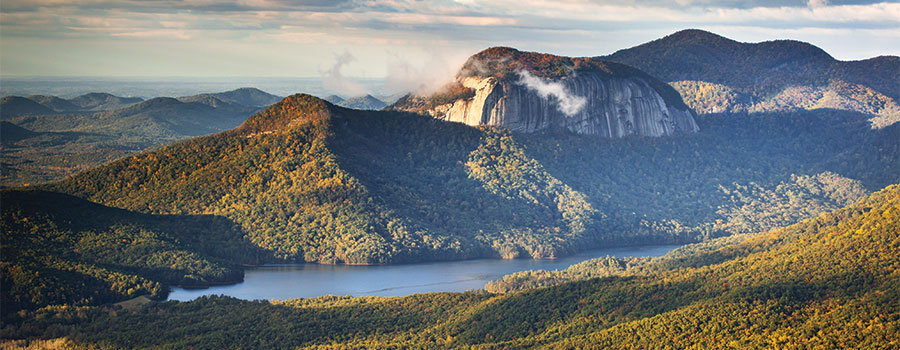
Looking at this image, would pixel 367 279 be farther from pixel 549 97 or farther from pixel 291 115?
pixel 549 97

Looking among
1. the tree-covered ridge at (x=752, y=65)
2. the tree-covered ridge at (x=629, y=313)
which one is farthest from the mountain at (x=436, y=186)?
the tree-covered ridge at (x=752, y=65)

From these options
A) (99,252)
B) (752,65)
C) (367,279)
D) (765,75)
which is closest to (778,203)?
(765,75)

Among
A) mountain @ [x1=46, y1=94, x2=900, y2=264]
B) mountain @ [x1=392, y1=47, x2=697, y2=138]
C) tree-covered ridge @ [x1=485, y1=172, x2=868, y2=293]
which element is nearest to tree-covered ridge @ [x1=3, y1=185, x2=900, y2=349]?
mountain @ [x1=46, y1=94, x2=900, y2=264]

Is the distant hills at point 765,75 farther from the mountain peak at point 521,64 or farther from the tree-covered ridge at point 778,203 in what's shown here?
the mountain peak at point 521,64

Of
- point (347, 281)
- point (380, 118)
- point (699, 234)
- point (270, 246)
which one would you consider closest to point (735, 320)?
point (347, 281)

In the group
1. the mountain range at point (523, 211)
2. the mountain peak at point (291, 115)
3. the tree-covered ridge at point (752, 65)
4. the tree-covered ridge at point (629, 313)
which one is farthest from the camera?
the tree-covered ridge at point (752, 65)

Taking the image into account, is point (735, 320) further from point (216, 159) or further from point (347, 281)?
point (216, 159)

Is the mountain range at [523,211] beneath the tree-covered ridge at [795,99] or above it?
beneath

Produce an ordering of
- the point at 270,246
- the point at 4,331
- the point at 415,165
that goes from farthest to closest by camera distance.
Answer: the point at 415,165 < the point at 270,246 < the point at 4,331
